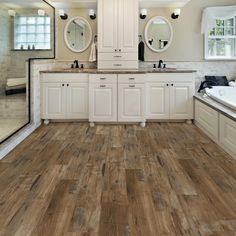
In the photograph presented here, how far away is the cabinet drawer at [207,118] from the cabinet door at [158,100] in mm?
516

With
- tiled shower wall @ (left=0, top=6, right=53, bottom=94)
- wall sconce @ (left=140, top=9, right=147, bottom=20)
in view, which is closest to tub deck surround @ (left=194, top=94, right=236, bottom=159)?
wall sconce @ (left=140, top=9, right=147, bottom=20)

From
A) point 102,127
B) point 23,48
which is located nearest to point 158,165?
point 102,127

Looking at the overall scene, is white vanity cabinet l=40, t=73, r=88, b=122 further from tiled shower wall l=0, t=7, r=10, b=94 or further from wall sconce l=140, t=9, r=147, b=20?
wall sconce l=140, t=9, r=147, b=20

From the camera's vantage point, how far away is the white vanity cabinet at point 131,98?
530 cm

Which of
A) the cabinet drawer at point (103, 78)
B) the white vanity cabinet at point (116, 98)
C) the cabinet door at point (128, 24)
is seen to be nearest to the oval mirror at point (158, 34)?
the cabinet door at point (128, 24)

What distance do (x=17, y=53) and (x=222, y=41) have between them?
12.3 ft

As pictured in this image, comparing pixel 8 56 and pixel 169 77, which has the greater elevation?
pixel 8 56

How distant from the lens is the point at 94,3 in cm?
574

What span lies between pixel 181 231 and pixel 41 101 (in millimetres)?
3974

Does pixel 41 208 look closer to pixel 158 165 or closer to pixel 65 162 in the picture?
pixel 65 162

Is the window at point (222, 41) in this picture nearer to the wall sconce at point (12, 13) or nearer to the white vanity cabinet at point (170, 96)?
the white vanity cabinet at point (170, 96)

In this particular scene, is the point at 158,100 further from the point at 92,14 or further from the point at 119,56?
the point at 92,14

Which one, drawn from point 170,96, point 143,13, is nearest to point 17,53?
point 143,13

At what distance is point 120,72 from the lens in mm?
5289
